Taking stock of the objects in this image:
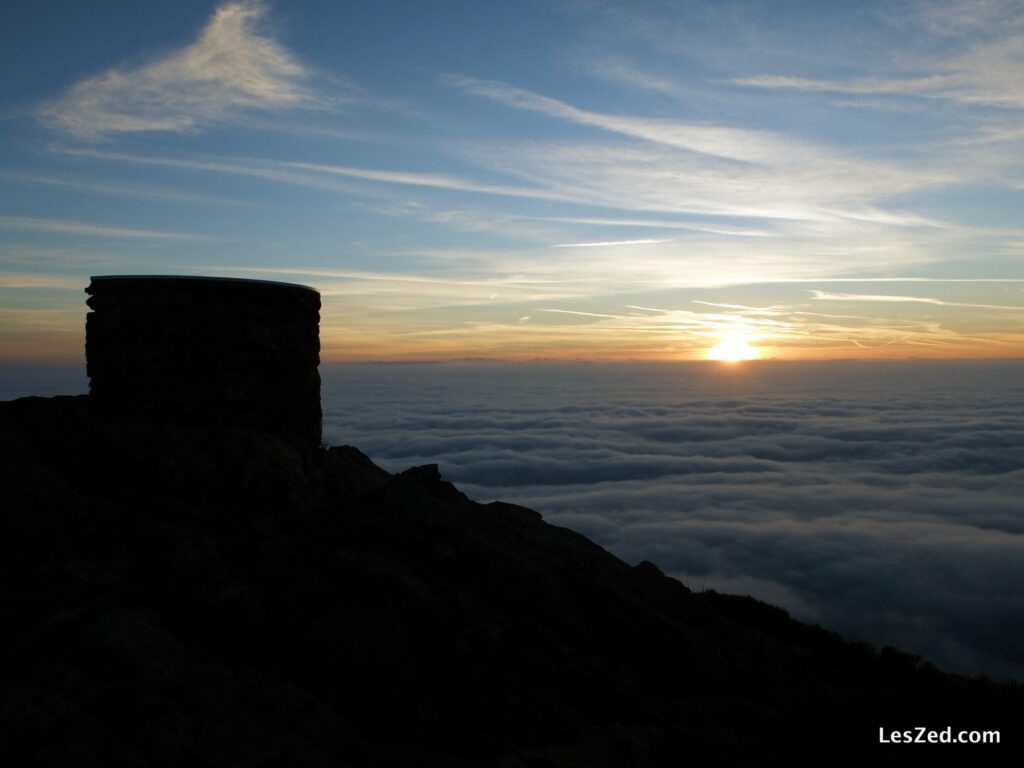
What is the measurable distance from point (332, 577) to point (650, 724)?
4.98m

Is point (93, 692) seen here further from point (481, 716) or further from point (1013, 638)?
point (1013, 638)

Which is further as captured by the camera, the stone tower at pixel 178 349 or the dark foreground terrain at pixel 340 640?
the stone tower at pixel 178 349

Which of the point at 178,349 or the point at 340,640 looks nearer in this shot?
the point at 340,640

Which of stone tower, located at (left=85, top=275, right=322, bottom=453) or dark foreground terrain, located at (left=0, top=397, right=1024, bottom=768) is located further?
stone tower, located at (left=85, top=275, right=322, bottom=453)

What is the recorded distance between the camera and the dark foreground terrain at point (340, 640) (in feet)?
24.7

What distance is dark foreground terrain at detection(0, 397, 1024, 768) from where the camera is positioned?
7531 mm

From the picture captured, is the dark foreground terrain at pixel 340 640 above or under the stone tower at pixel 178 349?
under

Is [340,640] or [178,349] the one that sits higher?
[178,349]

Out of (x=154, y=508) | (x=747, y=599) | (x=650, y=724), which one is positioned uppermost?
(x=154, y=508)

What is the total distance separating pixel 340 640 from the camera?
373 inches

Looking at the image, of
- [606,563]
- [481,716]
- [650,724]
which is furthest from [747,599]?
[481,716]

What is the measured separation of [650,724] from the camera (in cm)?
966

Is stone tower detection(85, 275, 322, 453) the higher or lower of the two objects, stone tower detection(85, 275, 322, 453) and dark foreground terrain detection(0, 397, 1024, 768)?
the higher

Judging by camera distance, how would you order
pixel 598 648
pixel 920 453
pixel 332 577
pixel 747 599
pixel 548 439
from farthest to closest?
pixel 548 439 → pixel 920 453 → pixel 747 599 → pixel 598 648 → pixel 332 577
